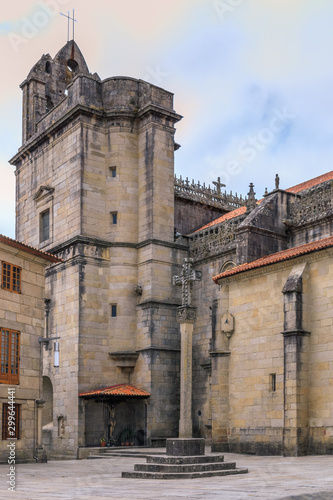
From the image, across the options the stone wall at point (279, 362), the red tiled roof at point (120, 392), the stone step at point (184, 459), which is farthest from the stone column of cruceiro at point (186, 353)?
the red tiled roof at point (120, 392)

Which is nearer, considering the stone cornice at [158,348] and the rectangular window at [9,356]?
→ the rectangular window at [9,356]

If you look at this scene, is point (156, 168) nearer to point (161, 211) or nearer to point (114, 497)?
point (161, 211)

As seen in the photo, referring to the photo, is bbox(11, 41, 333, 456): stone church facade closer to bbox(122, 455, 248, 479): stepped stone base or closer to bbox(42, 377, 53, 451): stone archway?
bbox(42, 377, 53, 451): stone archway

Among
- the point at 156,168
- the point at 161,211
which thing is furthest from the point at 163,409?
the point at 156,168

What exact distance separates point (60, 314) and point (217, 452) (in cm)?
1240

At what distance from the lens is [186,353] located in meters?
20.8

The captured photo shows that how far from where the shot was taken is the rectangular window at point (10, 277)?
25.0 m

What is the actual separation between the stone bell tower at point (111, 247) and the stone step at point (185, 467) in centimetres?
1602

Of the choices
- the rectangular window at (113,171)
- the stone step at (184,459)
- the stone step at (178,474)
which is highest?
the rectangular window at (113,171)

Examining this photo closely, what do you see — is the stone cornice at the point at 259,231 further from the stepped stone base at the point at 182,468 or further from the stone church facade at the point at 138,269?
the stepped stone base at the point at 182,468

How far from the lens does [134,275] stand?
37.2 meters

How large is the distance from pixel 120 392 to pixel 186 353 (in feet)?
45.8

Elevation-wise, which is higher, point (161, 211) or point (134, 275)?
point (161, 211)

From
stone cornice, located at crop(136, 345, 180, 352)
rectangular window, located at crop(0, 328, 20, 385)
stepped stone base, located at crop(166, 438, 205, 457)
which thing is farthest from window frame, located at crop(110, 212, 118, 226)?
stepped stone base, located at crop(166, 438, 205, 457)
